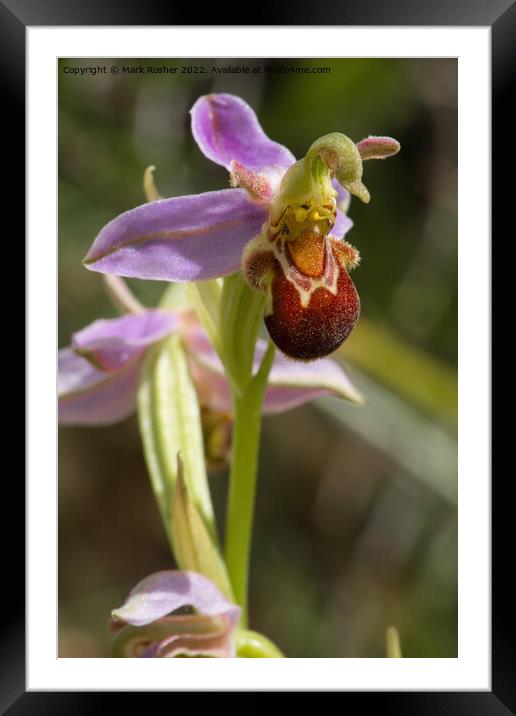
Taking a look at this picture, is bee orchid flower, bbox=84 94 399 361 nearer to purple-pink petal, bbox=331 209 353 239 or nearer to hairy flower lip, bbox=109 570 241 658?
purple-pink petal, bbox=331 209 353 239

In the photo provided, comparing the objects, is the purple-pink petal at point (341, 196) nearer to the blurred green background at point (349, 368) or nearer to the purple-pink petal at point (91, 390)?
the purple-pink petal at point (91, 390)

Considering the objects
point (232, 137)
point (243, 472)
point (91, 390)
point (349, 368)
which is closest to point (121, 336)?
point (91, 390)

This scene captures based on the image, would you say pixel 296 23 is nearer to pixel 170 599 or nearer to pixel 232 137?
pixel 232 137

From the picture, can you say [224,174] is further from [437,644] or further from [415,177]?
[437,644]

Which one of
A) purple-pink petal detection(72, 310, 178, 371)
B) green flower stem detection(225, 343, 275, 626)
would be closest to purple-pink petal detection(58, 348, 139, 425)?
purple-pink petal detection(72, 310, 178, 371)

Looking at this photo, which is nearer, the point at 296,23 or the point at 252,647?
the point at 296,23

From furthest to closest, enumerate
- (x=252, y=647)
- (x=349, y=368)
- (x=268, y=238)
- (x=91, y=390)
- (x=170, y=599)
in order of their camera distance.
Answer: (x=349, y=368) < (x=91, y=390) < (x=252, y=647) < (x=170, y=599) < (x=268, y=238)
